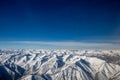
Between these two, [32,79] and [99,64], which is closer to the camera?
[32,79]

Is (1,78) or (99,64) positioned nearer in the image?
(1,78)

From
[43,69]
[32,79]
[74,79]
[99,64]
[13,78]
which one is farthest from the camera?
[99,64]

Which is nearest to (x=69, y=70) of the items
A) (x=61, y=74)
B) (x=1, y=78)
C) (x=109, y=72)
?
(x=61, y=74)

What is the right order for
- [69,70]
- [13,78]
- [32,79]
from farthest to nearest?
[69,70], [13,78], [32,79]

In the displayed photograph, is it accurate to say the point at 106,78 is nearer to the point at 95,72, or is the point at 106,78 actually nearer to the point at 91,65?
the point at 95,72

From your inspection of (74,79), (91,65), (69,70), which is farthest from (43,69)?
(91,65)

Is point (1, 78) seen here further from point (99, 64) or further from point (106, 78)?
point (99, 64)

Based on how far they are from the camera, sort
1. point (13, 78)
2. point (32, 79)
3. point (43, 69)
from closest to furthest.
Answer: point (32, 79) < point (13, 78) < point (43, 69)

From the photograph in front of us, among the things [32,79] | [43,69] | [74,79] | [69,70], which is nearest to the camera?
[32,79]
